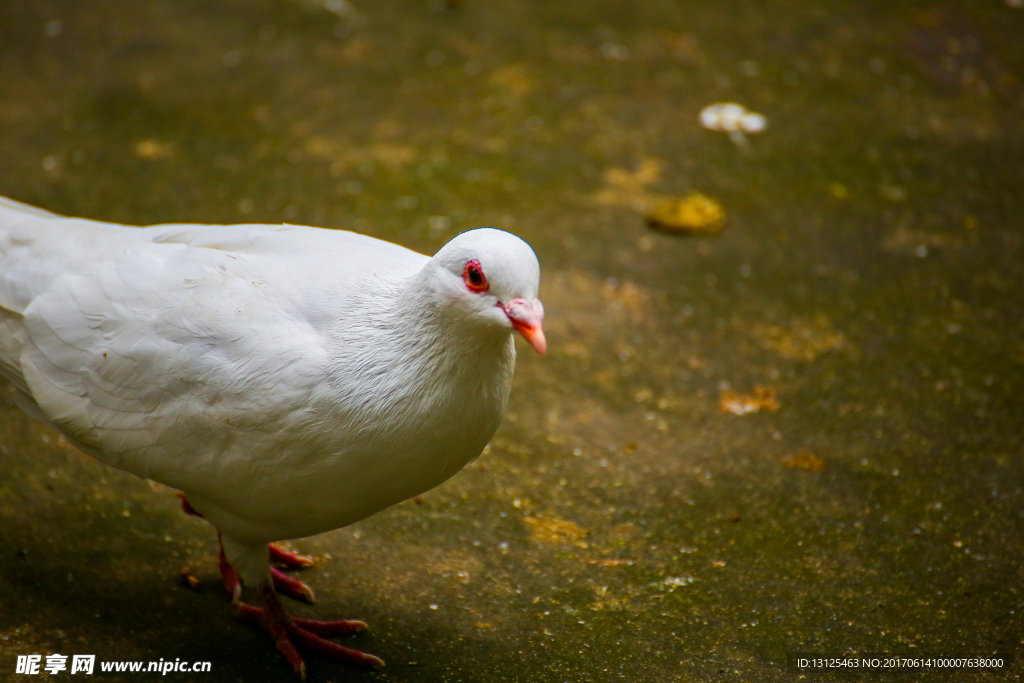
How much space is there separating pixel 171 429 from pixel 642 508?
199 cm

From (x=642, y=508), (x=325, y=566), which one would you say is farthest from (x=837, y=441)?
(x=325, y=566)

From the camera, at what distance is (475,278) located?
2408mm

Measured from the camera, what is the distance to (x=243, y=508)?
2.73m

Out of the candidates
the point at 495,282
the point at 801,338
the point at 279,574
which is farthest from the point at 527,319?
the point at 801,338

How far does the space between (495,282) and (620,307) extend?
2.61 meters

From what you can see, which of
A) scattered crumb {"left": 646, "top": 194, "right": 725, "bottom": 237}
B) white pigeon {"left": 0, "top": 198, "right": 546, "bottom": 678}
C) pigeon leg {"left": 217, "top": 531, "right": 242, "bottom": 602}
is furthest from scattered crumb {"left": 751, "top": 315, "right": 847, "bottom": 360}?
pigeon leg {"left": 217, "top": 531, "right": 242, "bottom": 602}

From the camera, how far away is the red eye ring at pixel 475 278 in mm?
2383

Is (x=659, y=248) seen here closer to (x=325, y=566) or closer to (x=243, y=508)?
(x=325, y=566)

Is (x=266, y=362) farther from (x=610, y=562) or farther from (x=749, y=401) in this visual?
(x=749, y=401)

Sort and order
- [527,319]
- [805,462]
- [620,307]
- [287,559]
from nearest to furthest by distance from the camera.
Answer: [527,319] < [287,559] < [805,462] < [620,307]

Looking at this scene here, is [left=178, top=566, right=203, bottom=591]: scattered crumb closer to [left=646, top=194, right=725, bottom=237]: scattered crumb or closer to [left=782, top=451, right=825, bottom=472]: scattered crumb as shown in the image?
[left=782, top=451, right=825, bottom=472]: scattered crumb

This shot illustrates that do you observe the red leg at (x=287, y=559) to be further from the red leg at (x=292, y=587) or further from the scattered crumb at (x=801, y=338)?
the scattered crumb at (x=801, y=338)

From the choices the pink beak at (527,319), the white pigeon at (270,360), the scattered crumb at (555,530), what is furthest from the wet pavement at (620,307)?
the pink beak at (527,319)

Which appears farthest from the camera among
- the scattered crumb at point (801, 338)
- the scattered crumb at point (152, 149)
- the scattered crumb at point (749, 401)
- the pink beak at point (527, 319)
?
the scattered crumb at point (152, 149)
